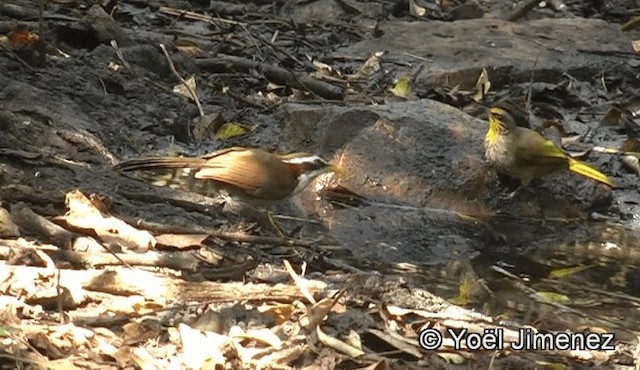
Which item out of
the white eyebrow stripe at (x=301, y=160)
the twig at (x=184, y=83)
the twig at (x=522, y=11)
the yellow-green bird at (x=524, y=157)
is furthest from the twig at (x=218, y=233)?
the twig at (x=522, y=11)

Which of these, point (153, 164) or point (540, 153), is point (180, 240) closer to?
point (153, 164)

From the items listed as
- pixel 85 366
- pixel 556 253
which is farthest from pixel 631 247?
pixel 85 366

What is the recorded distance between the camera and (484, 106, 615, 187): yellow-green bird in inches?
304

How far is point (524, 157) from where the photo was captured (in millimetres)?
7758

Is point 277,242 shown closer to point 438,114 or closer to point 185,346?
point 185,346

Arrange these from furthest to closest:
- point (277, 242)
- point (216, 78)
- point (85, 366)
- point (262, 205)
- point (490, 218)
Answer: point (216, 78) → point (490, 218) → point (262, 205) → point (277, 242) → point (85, 366)

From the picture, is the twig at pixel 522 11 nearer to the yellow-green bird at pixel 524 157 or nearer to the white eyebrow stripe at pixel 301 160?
the yellow-green bird at pixel 524 157

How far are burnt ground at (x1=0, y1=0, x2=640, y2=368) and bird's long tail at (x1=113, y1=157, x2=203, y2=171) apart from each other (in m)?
0.13

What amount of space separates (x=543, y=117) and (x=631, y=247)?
2439 millimetres

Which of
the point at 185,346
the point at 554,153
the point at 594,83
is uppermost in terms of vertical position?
the point at 185,346

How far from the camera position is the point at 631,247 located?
731cm

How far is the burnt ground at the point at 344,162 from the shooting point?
5.05 metres

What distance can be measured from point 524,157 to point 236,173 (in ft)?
6.83

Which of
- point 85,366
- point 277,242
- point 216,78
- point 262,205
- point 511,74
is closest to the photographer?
point 85,366
